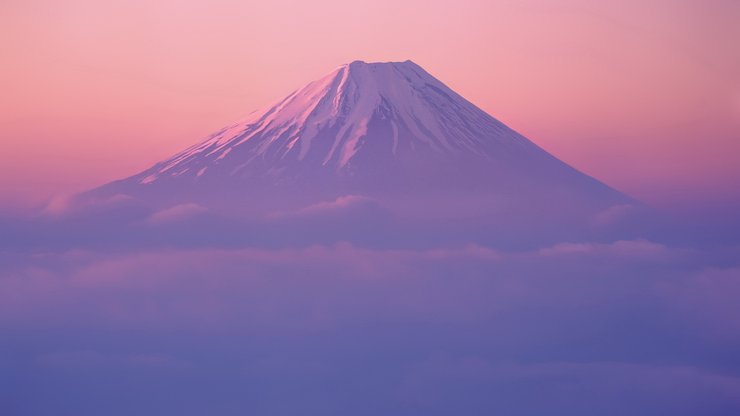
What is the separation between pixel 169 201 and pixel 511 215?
29505 millimetres

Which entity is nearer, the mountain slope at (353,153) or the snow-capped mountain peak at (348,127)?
the snow-capped mountain peak at (348,127)

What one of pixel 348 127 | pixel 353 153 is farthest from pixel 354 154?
pixel 348 127

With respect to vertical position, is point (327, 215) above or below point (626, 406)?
above

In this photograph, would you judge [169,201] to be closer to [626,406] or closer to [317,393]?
[317,393]

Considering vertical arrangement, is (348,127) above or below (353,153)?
above

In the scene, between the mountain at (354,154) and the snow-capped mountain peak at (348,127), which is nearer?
the snow-capped mountain peak at (348,127)

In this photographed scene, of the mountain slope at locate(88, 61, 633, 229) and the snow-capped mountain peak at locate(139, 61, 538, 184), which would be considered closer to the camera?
the snow-capped mountain peak at locate(139, 61, 538, 184)

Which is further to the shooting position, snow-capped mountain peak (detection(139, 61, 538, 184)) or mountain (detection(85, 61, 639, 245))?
mountain (detection(85, 61, 639, 245))

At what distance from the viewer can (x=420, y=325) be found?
121 m

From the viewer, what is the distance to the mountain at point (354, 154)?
9275 centimetres

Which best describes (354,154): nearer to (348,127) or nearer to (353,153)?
(353,153)

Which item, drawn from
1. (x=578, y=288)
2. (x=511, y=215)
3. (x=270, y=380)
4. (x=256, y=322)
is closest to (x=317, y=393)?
(x=270, y=380)

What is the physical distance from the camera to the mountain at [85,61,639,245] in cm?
9275

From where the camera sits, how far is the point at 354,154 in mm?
95625
